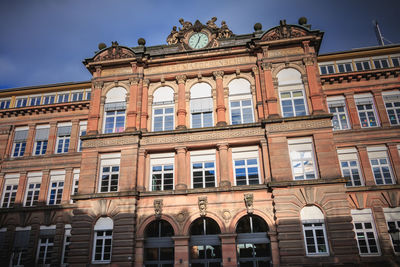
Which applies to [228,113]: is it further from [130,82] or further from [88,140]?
[88,140]

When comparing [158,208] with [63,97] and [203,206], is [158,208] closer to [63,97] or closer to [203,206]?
[203,206]

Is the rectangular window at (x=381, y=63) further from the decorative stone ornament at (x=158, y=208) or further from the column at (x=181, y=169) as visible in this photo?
the decorative stone ornament at (x=158, y=208)

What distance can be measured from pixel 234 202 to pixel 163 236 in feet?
16.2

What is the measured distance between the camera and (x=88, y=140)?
21.5 meters

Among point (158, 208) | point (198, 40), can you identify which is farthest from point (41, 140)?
point (198, 40)

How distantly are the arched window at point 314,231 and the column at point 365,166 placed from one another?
6.61 meters

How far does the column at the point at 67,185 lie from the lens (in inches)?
961

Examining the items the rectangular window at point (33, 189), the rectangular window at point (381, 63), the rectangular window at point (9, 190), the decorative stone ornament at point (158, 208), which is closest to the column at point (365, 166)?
the rectangular window at point (381, 63)

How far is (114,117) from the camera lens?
22.5m

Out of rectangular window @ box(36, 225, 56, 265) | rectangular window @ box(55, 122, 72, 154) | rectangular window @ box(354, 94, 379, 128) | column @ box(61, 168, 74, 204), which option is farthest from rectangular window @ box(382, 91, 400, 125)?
rectangular window @ box(36, 225, 56, 265)

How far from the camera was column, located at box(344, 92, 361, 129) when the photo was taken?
2345 cm

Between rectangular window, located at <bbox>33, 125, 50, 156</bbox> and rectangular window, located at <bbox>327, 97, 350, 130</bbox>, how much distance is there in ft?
79.1

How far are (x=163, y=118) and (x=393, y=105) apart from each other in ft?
58.2

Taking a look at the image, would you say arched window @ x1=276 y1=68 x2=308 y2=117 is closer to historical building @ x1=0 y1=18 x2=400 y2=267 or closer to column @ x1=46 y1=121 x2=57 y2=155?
historical building @ x1=0 y1=18 x2=400 y2=267
